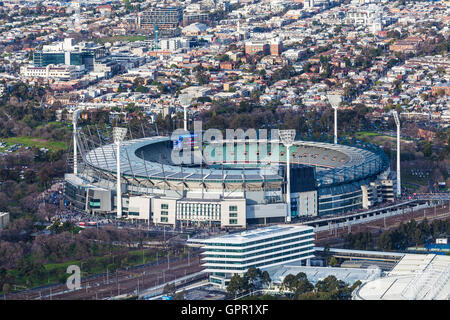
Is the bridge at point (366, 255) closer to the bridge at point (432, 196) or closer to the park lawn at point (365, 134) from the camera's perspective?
the bridge at point (432, 196)

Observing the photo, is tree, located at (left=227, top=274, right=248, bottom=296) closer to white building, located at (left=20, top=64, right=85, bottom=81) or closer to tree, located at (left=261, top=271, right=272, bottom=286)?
tree, located at (left=261, top=271, right=272, bottom=286)

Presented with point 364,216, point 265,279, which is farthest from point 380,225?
point 265,279

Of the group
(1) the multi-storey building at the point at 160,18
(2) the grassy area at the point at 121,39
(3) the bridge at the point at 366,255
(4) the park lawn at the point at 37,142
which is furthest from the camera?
(1) the multi-storey building at the point at 160,18
